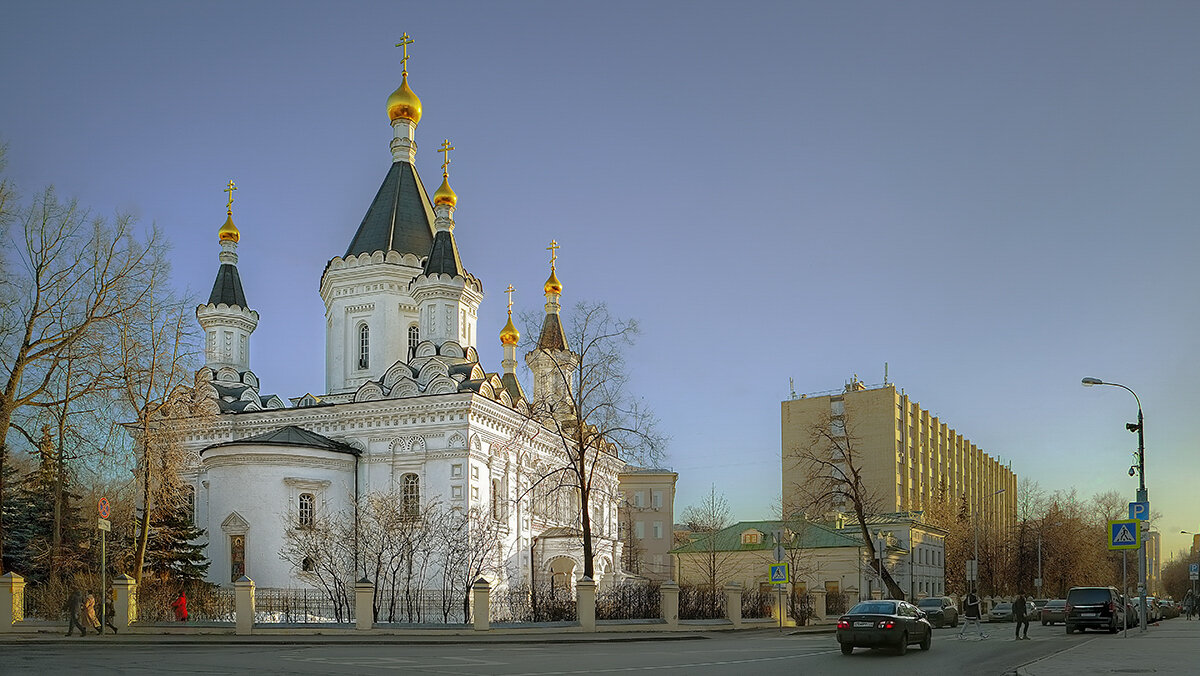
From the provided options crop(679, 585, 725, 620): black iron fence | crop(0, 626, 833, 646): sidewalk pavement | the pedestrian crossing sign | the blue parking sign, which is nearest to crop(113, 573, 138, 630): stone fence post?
crop(0, 626, 833, 646): sidewalk pavement

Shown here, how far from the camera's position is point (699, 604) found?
123 feet

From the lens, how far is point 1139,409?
2922 centimetres

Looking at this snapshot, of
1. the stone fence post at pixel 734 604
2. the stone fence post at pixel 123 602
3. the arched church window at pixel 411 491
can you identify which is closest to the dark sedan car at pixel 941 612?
the stone fence post at pixel 734 604

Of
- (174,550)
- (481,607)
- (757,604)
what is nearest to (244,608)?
(481,607)

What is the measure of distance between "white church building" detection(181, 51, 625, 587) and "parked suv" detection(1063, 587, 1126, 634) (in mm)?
20405

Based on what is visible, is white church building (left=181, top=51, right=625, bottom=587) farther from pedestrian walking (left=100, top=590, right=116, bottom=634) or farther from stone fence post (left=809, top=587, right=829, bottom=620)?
pedestrian walking (left=100, top=590, right=116, bottom=634)

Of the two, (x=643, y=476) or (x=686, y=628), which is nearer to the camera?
(x=686, y=628)

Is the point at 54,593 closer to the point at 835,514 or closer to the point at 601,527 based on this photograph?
the point at 601,527

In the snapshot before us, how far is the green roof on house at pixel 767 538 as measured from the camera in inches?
2365

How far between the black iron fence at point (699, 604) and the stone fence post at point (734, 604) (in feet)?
6.22

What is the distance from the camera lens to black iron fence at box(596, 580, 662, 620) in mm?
34031

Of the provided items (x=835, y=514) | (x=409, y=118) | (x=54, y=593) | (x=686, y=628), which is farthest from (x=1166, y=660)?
(x=835, y=514)

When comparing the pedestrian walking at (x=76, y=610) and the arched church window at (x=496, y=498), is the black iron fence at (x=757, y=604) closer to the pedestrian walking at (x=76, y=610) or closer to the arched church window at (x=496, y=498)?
the arched church window at (x=496, y=498)

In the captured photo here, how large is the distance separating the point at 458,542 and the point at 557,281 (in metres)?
27.0
